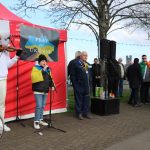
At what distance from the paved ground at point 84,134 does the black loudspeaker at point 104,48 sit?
1.96 meters

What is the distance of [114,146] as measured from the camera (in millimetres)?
8156

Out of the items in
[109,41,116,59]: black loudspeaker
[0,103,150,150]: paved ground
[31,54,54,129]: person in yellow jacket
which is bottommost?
[0,103,150,150]: paved ground

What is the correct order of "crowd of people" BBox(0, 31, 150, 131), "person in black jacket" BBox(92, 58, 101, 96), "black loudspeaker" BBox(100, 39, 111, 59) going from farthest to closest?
"person in black jacket" BBox(92, 58, 101, 96) → "black loudspeaker" BBox(100, 39, 111, 59) → "crowd of people" BBox(0, 31, 150, 131)

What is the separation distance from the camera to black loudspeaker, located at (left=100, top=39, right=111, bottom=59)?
41.4ft

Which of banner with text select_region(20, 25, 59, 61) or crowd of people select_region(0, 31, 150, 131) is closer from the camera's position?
crowd of people select_region(0, 31, 150, 131)

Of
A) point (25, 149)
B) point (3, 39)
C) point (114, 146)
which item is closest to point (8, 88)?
point (3, 39)

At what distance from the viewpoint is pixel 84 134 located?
9398 mm

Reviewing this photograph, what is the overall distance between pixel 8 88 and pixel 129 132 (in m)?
3.21

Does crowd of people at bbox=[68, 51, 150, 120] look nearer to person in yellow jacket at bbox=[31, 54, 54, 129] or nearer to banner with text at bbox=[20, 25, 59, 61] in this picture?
banner with text at bbox=[20, 25, 59, 61]

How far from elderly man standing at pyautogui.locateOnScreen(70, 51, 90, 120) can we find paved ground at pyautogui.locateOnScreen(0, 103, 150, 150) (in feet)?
1.28

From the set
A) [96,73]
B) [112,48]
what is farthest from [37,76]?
[96,73]

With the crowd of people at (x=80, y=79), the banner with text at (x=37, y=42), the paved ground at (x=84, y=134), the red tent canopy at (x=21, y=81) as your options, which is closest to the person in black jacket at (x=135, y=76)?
the crowd of people at (x=80, y=79)

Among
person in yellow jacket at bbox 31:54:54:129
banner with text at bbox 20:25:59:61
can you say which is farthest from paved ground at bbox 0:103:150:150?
banner with text at bbox 20:25:59:61

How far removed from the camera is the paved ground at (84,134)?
26.9ft
